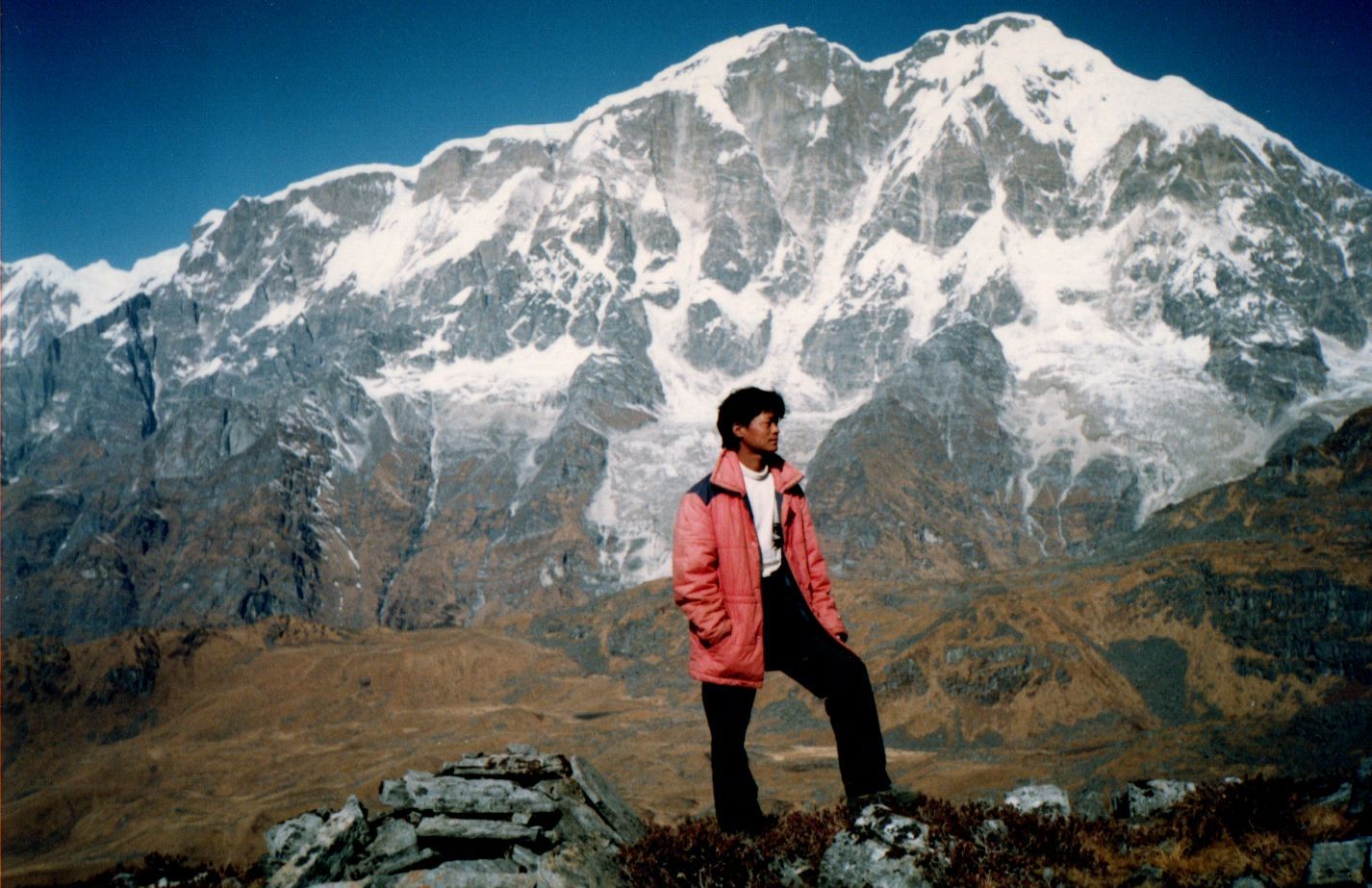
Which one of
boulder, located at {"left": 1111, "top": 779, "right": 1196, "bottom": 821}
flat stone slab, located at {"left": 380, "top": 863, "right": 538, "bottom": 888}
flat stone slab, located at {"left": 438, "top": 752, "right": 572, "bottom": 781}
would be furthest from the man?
boulder, located at {"left": 1111, "top": 779, "right": 1196, "bottom": 821}

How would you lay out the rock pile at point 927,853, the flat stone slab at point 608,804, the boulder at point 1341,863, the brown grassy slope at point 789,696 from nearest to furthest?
the boulder at point 1341,863, the rock pile at point 927,853, the flat stone slab at point 608,804, the brown grassy slope at point 789,696

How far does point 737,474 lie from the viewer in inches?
370

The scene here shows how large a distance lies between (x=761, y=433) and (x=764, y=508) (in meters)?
0.66

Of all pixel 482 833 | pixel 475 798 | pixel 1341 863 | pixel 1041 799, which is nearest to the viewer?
pixel 1341 863

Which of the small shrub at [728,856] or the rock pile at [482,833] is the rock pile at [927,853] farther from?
the rock pile at [482,833]

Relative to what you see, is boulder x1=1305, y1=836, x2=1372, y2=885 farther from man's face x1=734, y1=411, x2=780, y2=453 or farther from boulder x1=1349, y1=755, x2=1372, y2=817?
man's face x1=734, y1=411, x2=780, y2=453

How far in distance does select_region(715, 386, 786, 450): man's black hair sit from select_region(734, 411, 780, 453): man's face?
36 millimetres

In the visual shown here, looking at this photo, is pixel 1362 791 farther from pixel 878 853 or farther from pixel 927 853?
pixel 878 853

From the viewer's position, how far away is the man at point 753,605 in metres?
9.09

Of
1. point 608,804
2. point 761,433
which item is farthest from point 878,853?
point 608,804

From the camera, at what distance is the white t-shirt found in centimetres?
941

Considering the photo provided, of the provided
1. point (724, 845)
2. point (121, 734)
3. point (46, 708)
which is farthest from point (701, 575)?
point (46, 708)

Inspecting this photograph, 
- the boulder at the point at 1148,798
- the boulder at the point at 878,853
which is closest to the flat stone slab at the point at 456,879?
the boulder at the point at 878,853

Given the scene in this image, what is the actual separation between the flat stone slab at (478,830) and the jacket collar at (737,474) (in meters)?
4.01
